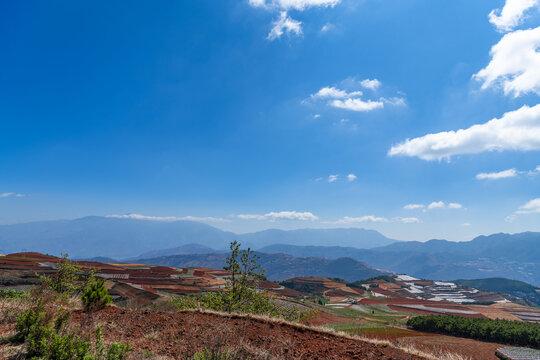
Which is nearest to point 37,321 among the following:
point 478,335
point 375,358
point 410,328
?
point 375,358

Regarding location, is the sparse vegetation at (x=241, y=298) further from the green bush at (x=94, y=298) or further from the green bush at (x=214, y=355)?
the green bush at (x=214, y=355)

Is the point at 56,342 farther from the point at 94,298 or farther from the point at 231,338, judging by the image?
the point at 94,298

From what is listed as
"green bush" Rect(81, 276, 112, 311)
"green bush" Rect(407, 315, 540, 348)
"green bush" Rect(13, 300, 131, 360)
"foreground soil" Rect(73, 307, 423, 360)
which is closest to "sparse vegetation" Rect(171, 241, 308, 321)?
"foreground soil" Rect(73, 307, 423, 360)

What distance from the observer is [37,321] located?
7.91 m

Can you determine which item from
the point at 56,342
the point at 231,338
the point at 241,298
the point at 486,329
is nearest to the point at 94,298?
the point at 231,338

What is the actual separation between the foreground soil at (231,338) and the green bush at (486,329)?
144ft

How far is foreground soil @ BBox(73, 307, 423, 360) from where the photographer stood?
9.30 m

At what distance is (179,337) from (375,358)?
755cm

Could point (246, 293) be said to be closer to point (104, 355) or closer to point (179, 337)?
point (179, 337)

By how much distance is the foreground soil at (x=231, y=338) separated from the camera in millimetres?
9298

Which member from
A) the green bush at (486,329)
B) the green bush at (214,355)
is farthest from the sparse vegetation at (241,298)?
the green bush at (486,329)

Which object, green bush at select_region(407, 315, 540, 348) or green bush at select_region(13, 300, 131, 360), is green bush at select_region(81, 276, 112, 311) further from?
green bush at select_region(407, 315, 540, 348)

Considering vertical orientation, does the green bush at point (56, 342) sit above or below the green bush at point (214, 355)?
above

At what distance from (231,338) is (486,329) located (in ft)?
163
